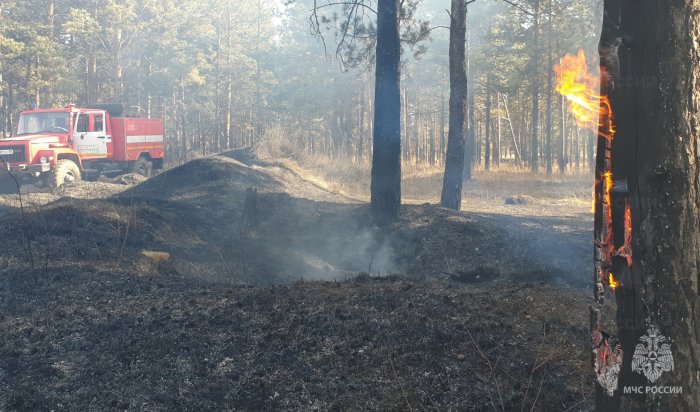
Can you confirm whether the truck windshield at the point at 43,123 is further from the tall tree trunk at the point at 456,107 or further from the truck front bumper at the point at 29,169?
the tall tree trunk at the point at 456,107

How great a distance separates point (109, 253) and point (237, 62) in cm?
4383

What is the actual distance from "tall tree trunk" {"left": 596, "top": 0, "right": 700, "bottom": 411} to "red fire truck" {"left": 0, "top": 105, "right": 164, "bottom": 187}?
743 inches

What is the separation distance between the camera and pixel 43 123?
66.0ft

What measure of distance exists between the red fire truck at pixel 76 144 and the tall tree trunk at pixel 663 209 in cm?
1887

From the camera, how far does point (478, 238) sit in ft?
34.6

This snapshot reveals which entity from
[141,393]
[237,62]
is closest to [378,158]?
[141,393]

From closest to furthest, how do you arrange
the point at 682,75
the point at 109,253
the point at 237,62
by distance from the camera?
the point at 682,75
the point at 109,253
the point at 237,62

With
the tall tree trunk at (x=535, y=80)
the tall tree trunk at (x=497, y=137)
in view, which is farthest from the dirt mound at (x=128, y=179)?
the tall tree trunk at (x=497, y=137)

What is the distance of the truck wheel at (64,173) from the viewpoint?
63.5 ft

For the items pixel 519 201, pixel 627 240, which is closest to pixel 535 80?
pixel 519 201

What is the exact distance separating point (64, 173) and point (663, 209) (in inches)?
822

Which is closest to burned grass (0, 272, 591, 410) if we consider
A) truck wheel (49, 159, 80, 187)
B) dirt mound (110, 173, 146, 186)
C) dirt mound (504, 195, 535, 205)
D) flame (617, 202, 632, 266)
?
flame (617, 202, 632, 266)

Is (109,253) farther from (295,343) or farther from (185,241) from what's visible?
(295,343)

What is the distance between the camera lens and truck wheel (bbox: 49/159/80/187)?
19.4 m
